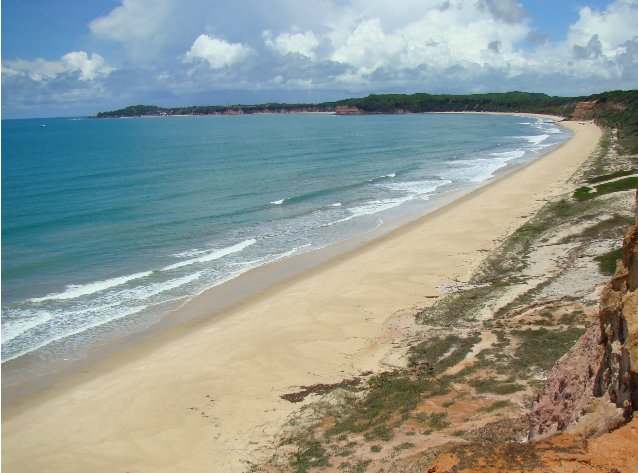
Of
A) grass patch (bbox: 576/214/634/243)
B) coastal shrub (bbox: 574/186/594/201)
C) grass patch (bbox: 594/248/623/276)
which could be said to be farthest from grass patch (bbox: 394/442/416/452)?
coastal shrub (bbox: 574/186/594/201)

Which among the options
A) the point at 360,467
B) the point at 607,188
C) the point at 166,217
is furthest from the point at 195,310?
the point at 607,188

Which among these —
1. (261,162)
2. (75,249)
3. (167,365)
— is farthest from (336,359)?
(261,162)

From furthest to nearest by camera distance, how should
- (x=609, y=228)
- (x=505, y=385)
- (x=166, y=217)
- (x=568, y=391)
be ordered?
1. (x=166, y=217)
2. (x=609, y=228)
3. (x=505, y=385)
4. (x=568, y=391)

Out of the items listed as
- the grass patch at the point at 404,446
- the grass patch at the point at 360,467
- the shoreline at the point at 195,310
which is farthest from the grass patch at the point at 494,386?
the shoreline at the point at 195,310

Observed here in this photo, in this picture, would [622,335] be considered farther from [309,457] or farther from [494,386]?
[309,457]

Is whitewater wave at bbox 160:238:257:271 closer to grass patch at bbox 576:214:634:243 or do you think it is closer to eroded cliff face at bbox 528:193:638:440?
grass patch at bbox 576:214:634:243

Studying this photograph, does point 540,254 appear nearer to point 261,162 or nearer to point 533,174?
point 533,174
